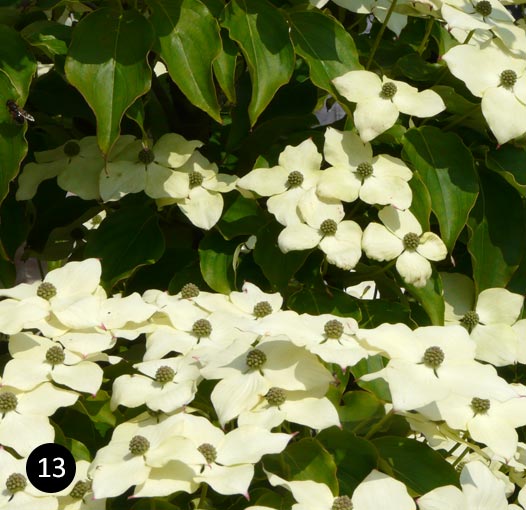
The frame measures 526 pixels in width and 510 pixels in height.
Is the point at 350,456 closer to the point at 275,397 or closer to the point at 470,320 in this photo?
the point at 275,397

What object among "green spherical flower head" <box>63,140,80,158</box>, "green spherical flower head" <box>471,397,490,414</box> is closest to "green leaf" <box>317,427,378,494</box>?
"green spherical flower head" <box>471,397,490,414</box>

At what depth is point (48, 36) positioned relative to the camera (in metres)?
1.45

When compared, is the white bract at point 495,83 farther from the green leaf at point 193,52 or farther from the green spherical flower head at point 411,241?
the green leaf at point 193,52

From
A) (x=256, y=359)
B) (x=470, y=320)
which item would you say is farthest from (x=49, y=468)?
(x=470, y=320)

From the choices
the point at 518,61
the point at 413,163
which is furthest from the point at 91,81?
the point at 518,61

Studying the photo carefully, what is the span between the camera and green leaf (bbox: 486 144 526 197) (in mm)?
1476

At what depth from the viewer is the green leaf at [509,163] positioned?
148 centimetres

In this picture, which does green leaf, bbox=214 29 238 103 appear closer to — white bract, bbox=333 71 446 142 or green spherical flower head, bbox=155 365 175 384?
white bract, bbox=333 71 446 142

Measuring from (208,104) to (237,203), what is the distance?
0.22 meters

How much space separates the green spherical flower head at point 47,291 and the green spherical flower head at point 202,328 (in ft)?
0.66

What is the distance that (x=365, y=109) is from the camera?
4.71 ft

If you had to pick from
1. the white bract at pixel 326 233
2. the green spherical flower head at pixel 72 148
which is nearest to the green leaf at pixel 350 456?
the white bract at pixel 326 233

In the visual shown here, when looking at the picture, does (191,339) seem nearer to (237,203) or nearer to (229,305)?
(229,305)

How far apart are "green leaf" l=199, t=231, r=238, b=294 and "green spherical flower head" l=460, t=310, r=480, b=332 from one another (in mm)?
329
